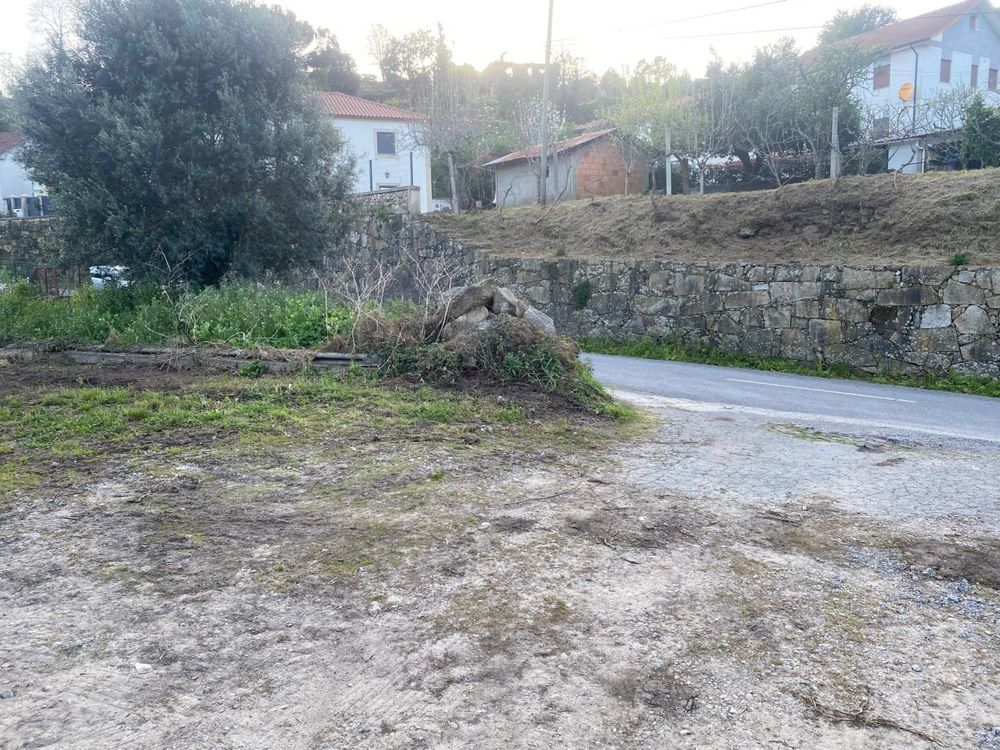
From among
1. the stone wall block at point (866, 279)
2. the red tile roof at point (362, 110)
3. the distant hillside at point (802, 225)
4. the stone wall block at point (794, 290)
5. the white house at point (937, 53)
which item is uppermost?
the white house at point (937, 53)

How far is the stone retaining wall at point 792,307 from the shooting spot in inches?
578

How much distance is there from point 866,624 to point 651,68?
106 feet

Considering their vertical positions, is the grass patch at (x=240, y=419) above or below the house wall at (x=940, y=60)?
below

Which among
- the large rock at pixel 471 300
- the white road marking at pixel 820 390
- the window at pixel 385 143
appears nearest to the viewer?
the large rock at pixel 471 300

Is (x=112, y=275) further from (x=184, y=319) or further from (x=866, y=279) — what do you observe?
(x=866, y=279)

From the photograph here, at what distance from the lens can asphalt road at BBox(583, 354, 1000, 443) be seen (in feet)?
32.5

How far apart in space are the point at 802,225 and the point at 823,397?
25.9 ft

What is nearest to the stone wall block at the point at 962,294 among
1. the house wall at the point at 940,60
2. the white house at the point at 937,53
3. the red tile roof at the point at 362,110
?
the white house at the point at 937,53

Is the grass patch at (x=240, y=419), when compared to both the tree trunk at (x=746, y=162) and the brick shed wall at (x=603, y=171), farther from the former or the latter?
the brick shed wall at (x=603, y=171)

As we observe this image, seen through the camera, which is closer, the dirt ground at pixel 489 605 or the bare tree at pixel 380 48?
the dirt ground at pixel 489 605

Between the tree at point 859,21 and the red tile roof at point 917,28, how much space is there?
615 cm

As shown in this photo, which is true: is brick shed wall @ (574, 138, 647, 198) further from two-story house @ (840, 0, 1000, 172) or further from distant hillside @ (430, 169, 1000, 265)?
two-story house @ (840, 0, 1000, 172)

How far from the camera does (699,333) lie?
60.5 ft

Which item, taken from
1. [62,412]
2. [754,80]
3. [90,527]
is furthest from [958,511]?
[754,80]
